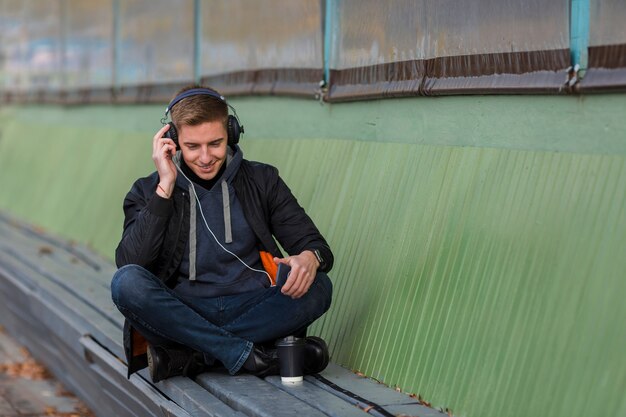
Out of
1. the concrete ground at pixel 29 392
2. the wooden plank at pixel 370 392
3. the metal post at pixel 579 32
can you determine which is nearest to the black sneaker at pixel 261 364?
the wooden plank at pixel 370 392

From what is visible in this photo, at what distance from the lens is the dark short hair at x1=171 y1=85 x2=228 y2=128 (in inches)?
218

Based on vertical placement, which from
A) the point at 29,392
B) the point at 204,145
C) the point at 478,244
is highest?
the point at 204,145

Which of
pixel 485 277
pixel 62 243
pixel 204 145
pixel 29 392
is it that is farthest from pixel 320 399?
pixel 62 243

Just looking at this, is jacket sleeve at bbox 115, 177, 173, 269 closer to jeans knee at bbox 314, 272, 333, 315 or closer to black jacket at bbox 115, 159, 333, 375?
black jacket at bbox 115, 159, 333, 375

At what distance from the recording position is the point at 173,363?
5668 millimetres

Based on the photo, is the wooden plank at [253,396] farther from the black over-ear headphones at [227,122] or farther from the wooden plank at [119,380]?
the black over-ear headphones at [227,122]

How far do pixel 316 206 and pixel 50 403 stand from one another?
7.15ft

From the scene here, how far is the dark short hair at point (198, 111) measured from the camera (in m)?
5.53

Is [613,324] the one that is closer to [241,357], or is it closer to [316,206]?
[241,357]

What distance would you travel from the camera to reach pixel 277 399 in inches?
199

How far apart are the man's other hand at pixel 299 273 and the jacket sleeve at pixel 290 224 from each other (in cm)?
22

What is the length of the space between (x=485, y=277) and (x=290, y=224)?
1.06 m

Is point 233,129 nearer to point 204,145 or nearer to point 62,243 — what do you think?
point 204,145

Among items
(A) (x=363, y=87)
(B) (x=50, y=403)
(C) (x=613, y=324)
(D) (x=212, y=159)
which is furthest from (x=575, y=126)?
(B) (x=50, y=403)
